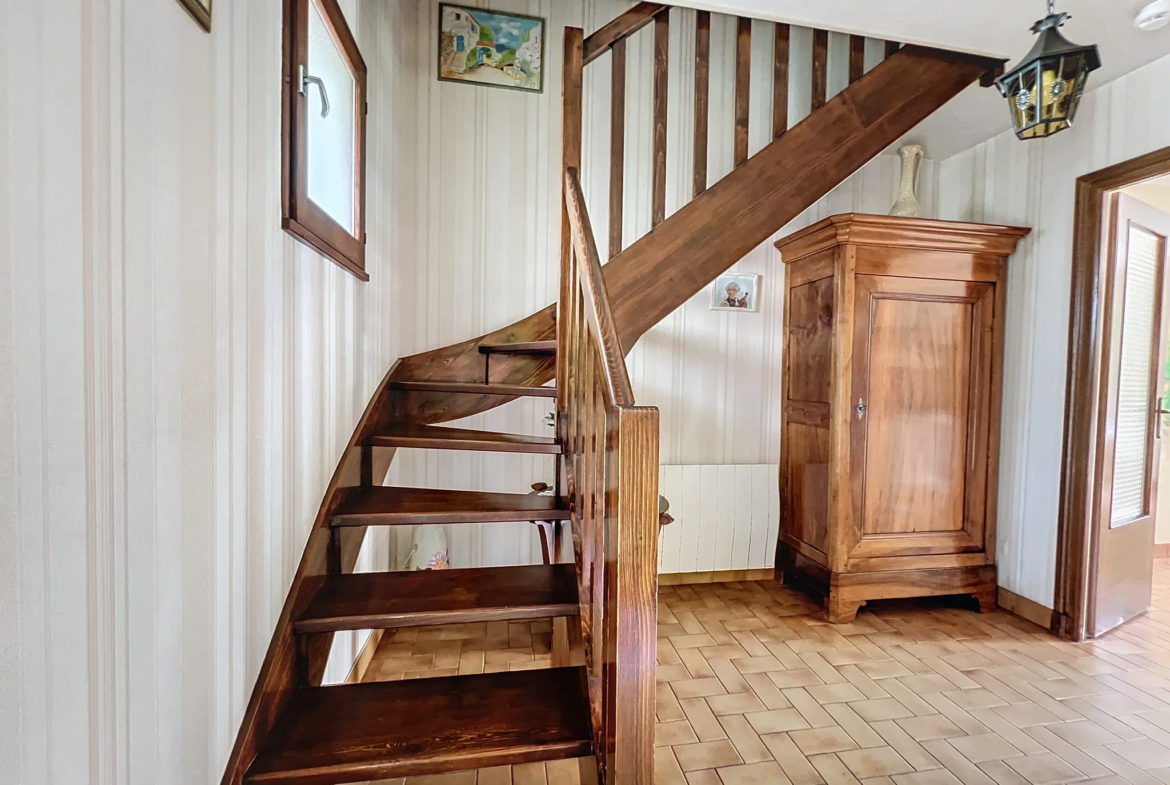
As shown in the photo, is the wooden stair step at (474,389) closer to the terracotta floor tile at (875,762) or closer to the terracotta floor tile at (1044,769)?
the terracotta floor tile at (875,762)

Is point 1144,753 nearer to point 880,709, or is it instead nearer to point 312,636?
point 880,709

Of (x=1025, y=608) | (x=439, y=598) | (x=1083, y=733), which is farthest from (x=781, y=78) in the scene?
(x=1025, y=608)

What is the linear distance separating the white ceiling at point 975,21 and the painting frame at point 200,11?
160 cm

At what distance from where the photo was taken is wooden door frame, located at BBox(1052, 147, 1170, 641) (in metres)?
2.38

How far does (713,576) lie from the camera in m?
3.13

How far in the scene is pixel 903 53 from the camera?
221 centimetres

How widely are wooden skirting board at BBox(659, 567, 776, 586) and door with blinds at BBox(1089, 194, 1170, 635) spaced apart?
146 cm

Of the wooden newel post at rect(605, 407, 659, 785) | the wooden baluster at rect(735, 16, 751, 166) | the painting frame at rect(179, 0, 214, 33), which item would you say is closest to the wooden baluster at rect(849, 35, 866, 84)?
the wooden baluster at rect(735, 16, 751, 166)

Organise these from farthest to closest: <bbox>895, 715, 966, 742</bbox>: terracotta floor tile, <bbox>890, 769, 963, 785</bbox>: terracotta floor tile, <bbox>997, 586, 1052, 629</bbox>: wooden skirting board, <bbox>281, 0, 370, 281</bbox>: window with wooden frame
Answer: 1. <bbox>997, 586, 1052, 629</bbox>: wooden skirting board
2. <bbox>895, 715, 966, 742</bbox>: terracotta floor tile
3. <bbox>890, 769, 963, 785</bbox>: terracotta floor tile
4. <bbox>281, 0, 370, 281</bbox>: window with wooden frame

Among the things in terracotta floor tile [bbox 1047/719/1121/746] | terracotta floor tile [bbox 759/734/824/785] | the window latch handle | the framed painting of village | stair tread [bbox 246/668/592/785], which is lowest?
terracotta floor tile [bbox 759/734/824/785]

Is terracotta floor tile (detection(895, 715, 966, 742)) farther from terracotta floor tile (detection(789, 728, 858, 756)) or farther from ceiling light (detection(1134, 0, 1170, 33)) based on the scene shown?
ceiling light (detection(1134, 0, 1170, 33))

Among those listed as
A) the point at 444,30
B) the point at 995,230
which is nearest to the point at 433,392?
the point at 444,30

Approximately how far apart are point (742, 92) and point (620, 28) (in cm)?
49

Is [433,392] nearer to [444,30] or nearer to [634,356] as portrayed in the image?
[634,356]
